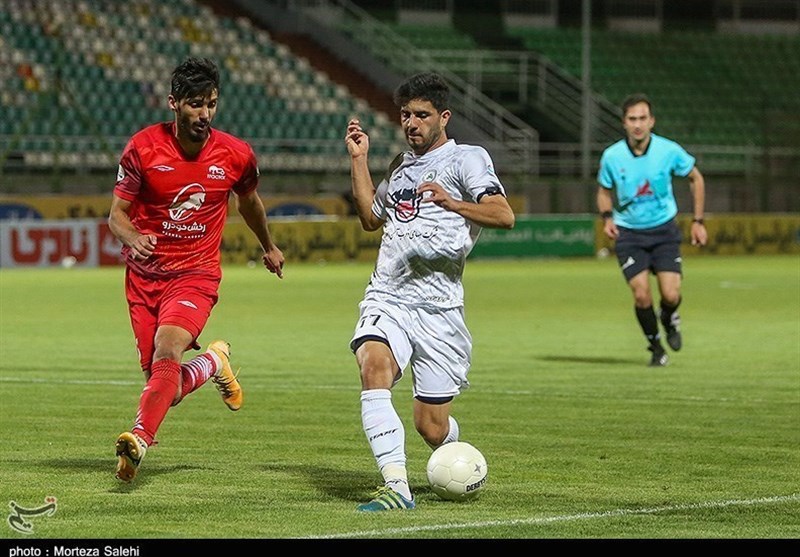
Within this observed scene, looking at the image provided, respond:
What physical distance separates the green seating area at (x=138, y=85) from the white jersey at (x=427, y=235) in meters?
28.5

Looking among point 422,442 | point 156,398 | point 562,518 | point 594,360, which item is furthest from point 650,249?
point 562,518

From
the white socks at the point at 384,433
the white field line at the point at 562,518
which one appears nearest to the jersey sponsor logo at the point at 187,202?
the white socks at the point at 384,433

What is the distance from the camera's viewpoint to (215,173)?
9.07 meters

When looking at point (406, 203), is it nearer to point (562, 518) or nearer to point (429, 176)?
point (429, 176)

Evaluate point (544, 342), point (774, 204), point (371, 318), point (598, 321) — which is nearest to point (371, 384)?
point (371, 318)

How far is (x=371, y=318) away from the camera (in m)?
8.21

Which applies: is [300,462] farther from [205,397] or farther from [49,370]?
[49,370]

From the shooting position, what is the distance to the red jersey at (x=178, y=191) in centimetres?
895

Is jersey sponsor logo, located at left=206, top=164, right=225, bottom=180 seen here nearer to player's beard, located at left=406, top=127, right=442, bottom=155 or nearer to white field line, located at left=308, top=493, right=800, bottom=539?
player's beard, located at left=406, top=127, right=442, bottom=155

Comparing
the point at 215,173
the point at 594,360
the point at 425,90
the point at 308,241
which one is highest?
the point at 425,90

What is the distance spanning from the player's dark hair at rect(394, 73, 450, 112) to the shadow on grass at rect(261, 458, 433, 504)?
1.84 m

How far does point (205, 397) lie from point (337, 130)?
31359 mm

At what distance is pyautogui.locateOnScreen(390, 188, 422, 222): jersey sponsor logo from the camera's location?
8.34 m

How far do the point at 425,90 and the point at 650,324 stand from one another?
26.1 ft
